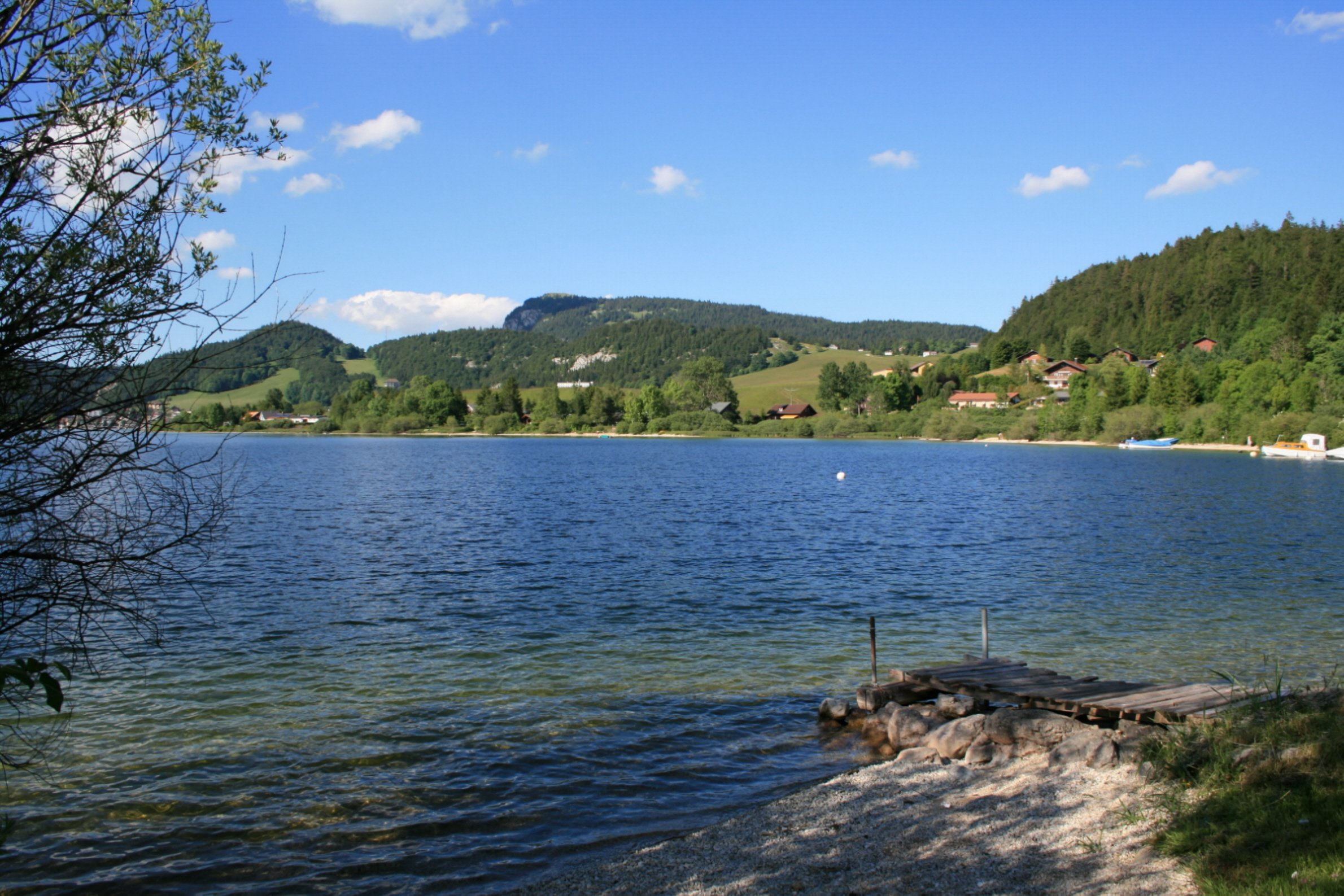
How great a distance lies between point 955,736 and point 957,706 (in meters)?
1.50

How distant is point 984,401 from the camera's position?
196000 mm

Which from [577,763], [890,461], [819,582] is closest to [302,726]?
[577,763]

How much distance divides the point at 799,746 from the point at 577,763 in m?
3.46

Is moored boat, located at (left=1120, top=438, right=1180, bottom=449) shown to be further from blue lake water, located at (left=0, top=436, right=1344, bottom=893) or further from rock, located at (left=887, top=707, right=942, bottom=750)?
rock, located at (left=887, top=707, right=942, bottom=750)

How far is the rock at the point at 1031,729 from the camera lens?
12094 millimetres

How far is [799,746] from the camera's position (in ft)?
44.5

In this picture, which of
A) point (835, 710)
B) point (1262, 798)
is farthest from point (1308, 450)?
point (1262, 798)

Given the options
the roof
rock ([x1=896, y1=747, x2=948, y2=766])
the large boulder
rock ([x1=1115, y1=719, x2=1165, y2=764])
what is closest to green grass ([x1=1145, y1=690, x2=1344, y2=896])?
rock ([x1=1115, y1=719, x2=1165, y2=764])

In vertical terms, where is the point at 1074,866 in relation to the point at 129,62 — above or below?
below

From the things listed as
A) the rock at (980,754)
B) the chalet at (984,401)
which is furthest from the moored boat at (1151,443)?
the rock at (980,754)

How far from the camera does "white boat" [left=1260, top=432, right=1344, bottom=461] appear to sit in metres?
100

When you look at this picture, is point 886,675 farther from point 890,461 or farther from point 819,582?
point 890,461

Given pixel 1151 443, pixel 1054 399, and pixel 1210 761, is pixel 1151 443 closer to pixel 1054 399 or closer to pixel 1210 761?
pixel 1054 399

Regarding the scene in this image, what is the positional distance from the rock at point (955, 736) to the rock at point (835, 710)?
1832 mm
